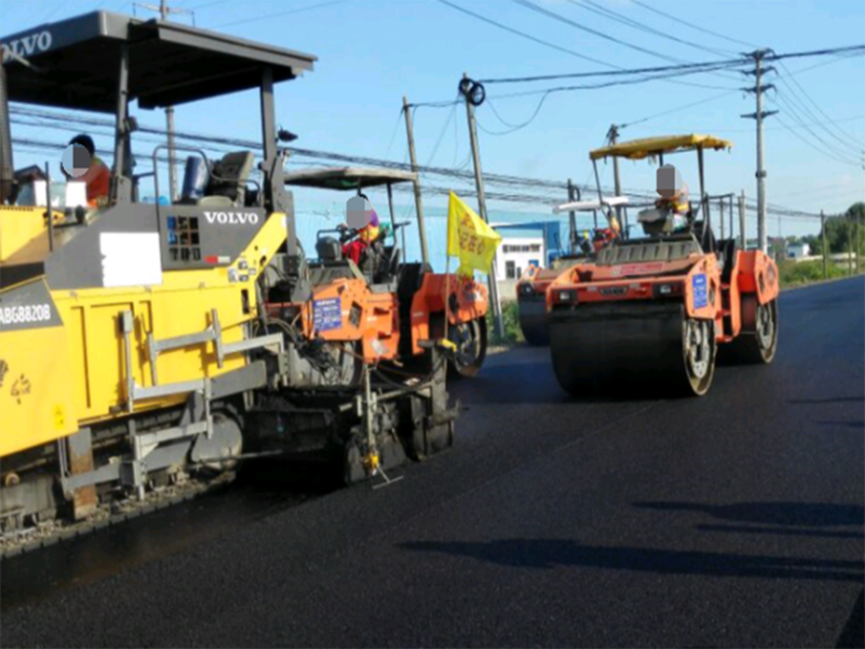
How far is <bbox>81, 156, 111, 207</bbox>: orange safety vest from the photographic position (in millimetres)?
6561

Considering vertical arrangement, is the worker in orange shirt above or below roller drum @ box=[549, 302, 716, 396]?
above

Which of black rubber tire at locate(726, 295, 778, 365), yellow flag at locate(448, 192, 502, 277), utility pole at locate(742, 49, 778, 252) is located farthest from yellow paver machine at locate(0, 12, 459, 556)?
utility pole at locate(742, 49, 778, 252)

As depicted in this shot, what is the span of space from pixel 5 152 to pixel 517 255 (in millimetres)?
44140

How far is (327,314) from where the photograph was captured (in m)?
9.69

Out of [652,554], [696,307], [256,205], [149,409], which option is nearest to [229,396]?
[149,409]

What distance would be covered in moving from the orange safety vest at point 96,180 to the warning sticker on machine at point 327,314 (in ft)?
9.47

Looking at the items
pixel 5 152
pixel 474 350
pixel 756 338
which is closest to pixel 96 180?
pixel 5 152

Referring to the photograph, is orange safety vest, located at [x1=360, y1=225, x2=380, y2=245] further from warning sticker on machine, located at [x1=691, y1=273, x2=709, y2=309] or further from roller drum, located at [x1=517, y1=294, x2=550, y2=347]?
roller drum, located at [x1=517, y1=294, x2=550, y2=347]

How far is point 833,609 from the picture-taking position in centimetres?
450

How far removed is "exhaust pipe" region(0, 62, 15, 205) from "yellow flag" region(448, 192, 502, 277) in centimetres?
437

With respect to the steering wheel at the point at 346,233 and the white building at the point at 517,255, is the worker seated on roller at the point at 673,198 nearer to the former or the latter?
the steering wheel at the point at 346,233

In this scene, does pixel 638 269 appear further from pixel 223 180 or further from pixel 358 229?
pixel 223 180

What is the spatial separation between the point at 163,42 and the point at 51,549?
3.02 m

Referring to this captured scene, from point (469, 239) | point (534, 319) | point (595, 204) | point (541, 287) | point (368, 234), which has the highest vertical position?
point (595, 204)
